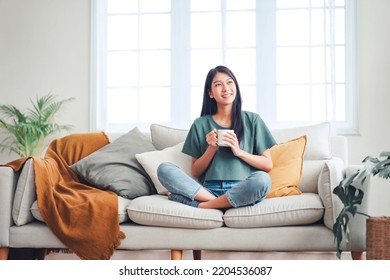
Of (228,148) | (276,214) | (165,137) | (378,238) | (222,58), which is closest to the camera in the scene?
(378,238)

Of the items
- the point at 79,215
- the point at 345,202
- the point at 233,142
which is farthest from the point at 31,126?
the point at 345,202

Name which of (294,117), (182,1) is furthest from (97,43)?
(294,117)

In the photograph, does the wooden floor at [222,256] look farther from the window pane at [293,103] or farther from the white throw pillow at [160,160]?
the window pane at [293,103]

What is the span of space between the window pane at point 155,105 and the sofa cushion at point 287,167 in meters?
1.73

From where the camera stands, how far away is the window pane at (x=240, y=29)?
4.75 meters

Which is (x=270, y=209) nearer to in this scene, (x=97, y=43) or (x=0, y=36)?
(x=97, y=43)

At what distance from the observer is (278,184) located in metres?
3.04

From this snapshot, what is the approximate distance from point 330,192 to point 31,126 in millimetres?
2594

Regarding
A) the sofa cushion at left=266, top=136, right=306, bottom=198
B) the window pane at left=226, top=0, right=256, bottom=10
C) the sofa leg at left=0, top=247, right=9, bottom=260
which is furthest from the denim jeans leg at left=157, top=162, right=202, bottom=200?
the window pane at left=226, top=0, right=256, bottom=10

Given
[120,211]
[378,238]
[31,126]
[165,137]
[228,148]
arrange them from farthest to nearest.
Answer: [31,126], [165,137], [228,148], [120,211], [378,238]

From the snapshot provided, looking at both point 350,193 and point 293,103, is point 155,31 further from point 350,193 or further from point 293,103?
point 350,193

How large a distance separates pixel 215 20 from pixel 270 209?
2.42 m

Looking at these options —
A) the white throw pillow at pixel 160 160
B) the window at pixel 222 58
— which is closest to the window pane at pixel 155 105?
the window at pixel 222 58

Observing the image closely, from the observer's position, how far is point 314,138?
3354mm
